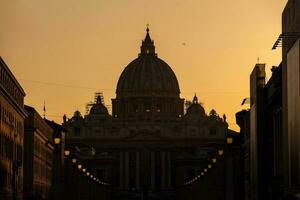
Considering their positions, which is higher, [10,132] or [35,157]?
[35,157]

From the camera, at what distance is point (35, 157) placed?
114 m

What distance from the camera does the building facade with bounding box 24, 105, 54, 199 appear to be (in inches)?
4215

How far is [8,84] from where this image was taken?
82.9 metres

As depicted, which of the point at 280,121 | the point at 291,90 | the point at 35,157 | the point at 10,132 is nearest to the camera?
the point at 291,90

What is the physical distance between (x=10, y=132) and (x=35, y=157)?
2787 centimetres

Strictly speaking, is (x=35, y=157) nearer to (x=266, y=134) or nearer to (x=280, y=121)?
(x=266, y=134)

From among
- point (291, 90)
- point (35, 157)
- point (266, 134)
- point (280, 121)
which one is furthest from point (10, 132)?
point (291, 90)

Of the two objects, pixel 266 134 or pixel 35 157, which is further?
pixel 35 157

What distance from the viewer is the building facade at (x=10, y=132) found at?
78562mm

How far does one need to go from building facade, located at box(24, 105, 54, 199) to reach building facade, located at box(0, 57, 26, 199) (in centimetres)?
479

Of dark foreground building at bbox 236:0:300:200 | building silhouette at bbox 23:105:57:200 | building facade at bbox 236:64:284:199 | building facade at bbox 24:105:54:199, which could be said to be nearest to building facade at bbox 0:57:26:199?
building silhouette at bbox 23:105:57:200

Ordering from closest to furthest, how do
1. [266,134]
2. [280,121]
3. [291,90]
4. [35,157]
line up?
1. [291,90]
2. [280,121]
3. [266,134]
4. [35,157]

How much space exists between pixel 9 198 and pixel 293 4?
120ft

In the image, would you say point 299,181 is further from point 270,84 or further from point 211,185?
point 211,185
